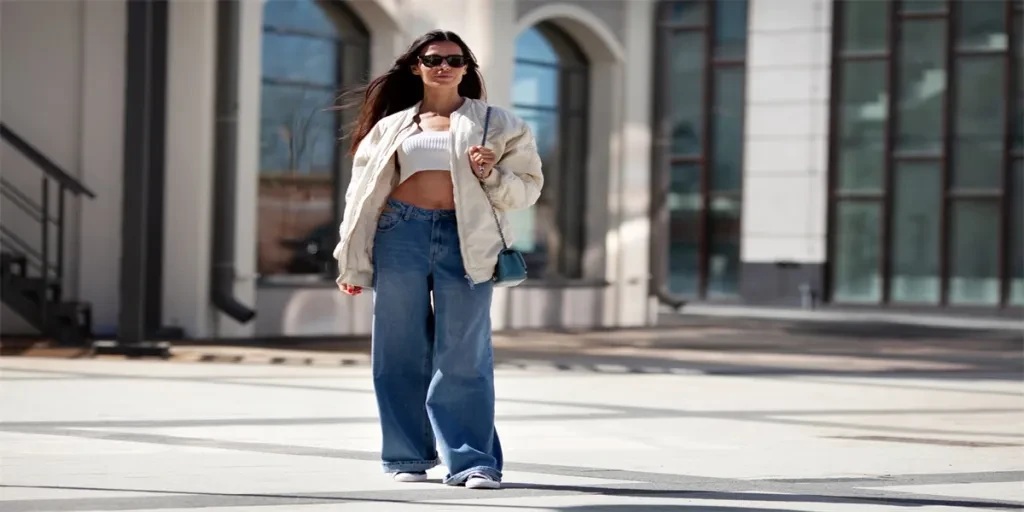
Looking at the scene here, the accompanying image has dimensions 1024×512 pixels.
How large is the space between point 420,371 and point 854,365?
9.58m

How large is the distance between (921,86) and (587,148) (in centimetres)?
1087

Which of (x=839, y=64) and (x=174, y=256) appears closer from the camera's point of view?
(x=174, y=256)

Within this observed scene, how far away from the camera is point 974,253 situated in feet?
105

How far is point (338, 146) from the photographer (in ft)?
64.5

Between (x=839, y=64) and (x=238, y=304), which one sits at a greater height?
(x=839, y=64)

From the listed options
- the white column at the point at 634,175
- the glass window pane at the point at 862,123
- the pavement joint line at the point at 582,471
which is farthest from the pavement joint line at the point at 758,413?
the glass window pane at the point at 862,123

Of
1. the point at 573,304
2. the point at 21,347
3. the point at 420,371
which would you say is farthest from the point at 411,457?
the point at 573,304

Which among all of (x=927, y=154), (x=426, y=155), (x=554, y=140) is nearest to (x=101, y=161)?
(x=554, y=140)

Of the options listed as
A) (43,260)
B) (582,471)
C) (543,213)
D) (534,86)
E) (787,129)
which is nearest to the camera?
(582,471)

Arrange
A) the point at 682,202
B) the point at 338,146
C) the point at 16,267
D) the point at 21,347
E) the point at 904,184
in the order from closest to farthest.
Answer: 1. the point at 21,347
2. the point at 16,267
3. the point at 338,146
4. the point at 904,184
5. the point at 682,202

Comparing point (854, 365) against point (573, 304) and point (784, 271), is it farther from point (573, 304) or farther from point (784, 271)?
point (784, 271)

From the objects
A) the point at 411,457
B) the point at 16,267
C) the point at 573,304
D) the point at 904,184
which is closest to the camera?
the point at 411,457

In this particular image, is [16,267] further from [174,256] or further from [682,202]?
[682,202]

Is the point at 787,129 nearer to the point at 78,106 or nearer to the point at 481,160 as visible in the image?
the point at 78,106
